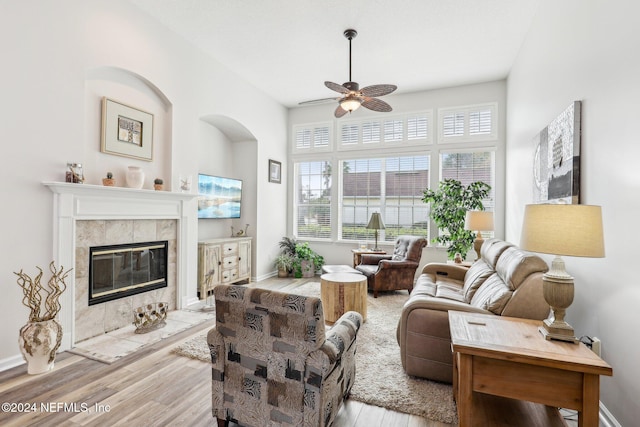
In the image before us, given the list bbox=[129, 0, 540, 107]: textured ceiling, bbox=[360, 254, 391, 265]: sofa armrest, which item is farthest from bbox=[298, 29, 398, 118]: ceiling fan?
bbox=[360, 254, 391, 265]: sofa armrest

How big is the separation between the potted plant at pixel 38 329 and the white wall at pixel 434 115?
14.9 ft

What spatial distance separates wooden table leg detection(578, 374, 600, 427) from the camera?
4.79 ft

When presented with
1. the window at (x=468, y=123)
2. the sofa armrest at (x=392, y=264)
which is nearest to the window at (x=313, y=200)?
the sofa armrest at (x=392, y=264)

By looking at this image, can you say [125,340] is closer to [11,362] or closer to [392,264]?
[11,362]

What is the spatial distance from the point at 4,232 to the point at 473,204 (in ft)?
18.4

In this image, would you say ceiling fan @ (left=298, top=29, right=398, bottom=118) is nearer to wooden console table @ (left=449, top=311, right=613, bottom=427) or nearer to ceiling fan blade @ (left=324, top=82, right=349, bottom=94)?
ceiling fan blade @ (left=324, top=82, right=349, bottom=94)

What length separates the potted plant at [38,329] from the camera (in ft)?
8.09

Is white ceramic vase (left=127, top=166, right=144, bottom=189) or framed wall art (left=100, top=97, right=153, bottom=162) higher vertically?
framed wall art (left=100, top=97, right=153, bottom=162)

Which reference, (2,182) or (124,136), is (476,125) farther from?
(2,182)

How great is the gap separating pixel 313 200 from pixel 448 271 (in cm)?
346

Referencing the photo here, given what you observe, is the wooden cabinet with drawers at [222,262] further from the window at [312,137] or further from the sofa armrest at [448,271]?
the sofa armrest at [448,271]

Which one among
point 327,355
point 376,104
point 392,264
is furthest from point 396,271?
point 327,355

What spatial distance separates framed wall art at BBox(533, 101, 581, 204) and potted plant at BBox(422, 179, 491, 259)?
5.29 ft

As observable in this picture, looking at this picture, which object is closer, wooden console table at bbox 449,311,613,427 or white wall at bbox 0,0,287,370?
wooden console table at bbox 449,311,613,427
